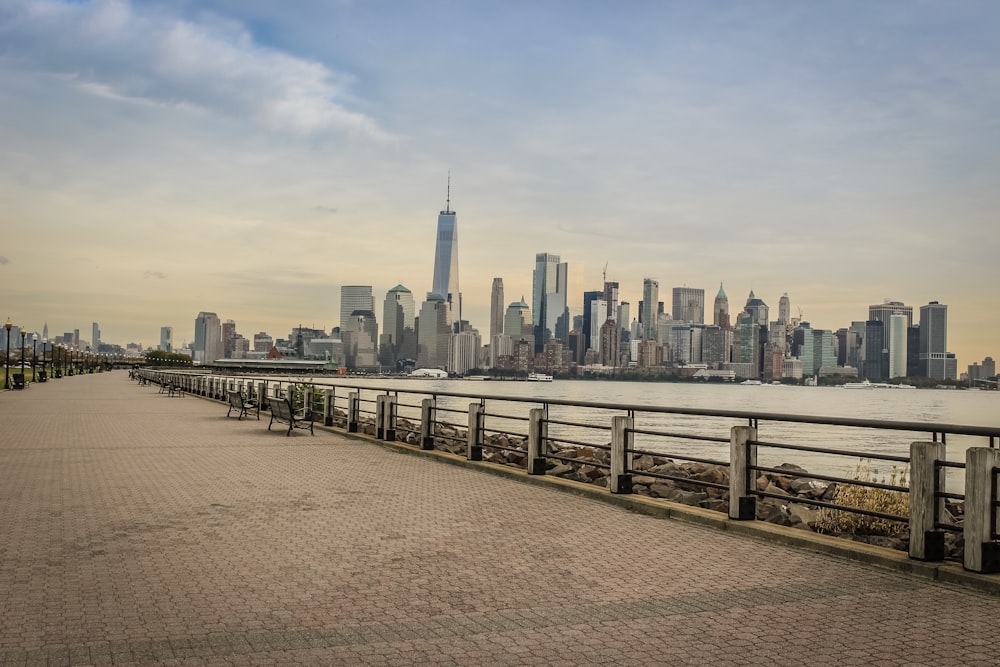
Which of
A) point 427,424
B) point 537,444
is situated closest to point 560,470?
point 427,424

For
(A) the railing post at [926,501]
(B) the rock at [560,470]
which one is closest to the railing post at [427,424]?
(B) the rock at [560,470]

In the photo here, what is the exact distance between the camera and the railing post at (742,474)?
30.7ft

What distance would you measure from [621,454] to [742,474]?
2.09 m

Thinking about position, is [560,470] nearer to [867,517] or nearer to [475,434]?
[475,434]

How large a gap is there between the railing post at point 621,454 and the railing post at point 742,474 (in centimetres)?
192

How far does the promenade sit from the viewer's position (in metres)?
5.30

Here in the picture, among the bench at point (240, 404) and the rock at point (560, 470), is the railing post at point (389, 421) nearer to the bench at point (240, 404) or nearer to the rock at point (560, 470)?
the rock at point (560, 470)

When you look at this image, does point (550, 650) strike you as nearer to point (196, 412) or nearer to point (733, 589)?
point (733, 589)

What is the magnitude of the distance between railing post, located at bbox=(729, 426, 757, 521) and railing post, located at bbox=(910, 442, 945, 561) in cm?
196

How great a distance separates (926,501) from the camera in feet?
24.7

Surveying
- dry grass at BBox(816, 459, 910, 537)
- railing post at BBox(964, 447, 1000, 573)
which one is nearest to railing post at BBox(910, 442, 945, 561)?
railing post at BBox(964, 447, 1000, 573)

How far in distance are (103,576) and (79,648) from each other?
1.92 meters

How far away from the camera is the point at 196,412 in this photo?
102ft

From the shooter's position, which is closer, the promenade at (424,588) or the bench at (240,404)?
the promenade at (424,588)
